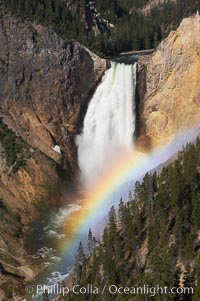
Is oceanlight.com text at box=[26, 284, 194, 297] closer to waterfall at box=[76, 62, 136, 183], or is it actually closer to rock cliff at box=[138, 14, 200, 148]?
waterfall at box=[76, 62, 136, 183]

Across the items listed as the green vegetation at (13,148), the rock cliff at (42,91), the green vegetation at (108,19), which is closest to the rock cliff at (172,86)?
the rock cliff at (42,91)

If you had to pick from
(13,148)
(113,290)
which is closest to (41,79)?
(13,148)

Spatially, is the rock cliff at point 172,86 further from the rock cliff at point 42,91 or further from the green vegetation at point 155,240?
the green vegetation at point 155,240

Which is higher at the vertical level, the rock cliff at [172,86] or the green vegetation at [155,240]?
the rock cliff at [172,86]

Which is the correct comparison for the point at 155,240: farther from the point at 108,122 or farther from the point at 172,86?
the point at 108,122

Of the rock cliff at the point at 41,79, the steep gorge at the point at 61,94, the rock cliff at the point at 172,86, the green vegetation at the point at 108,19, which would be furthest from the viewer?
the green vegetation at the point at 108,19

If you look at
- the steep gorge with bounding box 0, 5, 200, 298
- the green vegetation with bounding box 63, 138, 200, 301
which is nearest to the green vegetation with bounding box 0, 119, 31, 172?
the steep gorge with bounding box 0, 5, 200, 298

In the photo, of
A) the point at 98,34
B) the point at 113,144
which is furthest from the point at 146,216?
the point at 98,34
